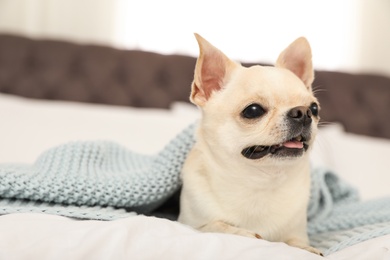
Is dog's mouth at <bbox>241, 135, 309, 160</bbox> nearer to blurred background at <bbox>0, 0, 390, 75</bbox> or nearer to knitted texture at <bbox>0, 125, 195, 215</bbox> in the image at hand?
knitted texture at <bbox>0, 125, 195, 215</bbox>

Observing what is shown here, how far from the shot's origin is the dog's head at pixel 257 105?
0.84 m

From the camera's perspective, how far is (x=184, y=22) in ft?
7.42

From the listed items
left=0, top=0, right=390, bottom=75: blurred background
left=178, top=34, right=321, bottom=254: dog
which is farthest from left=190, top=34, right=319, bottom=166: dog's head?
left=0, top=0, right=390, bottom=75: blurred background

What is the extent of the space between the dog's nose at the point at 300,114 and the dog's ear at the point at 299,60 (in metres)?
0.19

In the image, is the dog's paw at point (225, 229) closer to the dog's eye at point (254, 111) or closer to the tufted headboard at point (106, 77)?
the dog's eye at point (254, 111)

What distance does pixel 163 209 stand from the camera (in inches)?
45.1

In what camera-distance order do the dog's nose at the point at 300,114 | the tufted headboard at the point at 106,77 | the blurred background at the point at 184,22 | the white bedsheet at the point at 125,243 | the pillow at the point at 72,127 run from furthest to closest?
the blurred background at the point at 184,22 → the tufted headboard at the point at 106,77 → the pillow at the point at 72,127 → the dog's nose at the point at 300,114 → the white bedsheet at the point at 125,243

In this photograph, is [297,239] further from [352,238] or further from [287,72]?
[287,72]

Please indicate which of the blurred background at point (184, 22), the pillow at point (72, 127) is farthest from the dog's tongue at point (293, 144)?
the blurred background at point (184, 22)

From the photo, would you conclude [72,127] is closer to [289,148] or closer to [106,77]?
[106,77]

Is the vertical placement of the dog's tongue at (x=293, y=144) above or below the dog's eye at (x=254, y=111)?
below

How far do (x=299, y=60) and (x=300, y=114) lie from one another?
0.78ft

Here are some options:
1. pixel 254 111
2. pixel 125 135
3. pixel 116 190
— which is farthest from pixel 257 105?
pixel 125 135

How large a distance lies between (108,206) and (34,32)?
5.03ft
